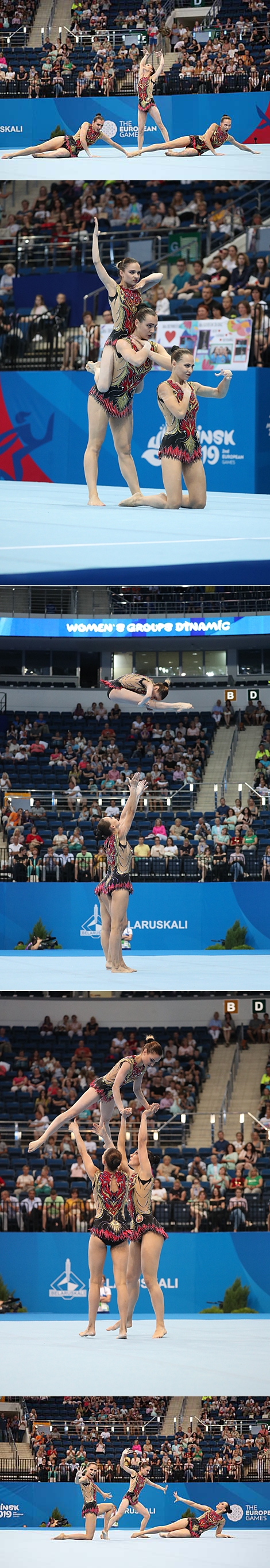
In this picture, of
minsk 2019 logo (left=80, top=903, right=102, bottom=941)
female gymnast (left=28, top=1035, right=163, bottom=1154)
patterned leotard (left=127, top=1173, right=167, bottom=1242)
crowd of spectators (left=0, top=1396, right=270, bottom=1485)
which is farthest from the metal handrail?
patterned leotard (left=127, top=1173, right=167, bottom=1242)

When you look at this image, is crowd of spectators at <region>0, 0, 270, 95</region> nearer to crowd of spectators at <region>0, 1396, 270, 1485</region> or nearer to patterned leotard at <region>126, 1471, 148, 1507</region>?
crowd of spectators at <region>0, 1396, 270, 1485</region>

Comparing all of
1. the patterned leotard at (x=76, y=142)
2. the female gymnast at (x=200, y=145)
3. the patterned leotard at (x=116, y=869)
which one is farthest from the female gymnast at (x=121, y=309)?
the patterned leotard at (x=116, y=869)

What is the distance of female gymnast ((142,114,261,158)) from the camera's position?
13875 mm

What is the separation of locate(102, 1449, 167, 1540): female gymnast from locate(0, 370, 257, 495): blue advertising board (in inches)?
384

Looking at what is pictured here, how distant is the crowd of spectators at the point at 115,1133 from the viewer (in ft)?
51.0

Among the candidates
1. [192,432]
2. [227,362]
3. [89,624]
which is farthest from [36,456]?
[192,432]

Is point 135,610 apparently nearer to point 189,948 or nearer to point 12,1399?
point 189,948

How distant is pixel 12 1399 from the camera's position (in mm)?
16156

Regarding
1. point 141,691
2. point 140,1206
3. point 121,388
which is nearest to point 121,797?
point 141,691

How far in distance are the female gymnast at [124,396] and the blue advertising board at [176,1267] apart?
694 cm

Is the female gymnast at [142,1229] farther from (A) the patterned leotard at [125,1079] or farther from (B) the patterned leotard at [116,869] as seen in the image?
(B) the patterned leotard at [116,869]

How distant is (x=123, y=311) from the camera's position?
465 inches

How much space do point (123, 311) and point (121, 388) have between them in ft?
1.79

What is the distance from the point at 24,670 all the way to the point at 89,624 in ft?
13.1
